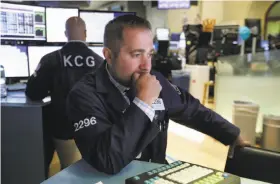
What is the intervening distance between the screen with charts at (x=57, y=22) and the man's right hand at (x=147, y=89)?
2.04 meters

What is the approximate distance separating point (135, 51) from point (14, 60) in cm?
191

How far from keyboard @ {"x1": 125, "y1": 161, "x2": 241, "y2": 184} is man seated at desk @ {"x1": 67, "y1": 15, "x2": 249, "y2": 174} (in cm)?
16

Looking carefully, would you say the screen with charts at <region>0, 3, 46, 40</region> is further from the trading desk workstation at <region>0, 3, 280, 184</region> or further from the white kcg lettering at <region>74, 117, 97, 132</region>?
the white kcg lettering at <region>74, 117, 97, 132</region>

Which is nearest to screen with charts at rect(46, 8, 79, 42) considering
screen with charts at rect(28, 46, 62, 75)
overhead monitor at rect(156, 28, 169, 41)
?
screen with charts at rect(28, 46, 62, 75)

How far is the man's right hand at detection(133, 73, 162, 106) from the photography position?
105 cm

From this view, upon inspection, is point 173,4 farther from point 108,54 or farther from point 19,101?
point 108,54

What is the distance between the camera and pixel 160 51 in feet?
24.3

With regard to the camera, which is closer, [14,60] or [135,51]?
[135,51]

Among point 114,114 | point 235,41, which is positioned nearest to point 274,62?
point 235,41

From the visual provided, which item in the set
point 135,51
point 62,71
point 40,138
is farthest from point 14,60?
point 135,51

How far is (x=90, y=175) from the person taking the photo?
990 mm

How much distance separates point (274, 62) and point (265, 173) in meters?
3.47

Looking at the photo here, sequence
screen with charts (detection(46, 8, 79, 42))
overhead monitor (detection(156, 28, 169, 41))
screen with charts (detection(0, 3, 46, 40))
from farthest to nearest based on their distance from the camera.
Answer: overhead monitor (detection(156, 28, 169, 41)) < screen with charts (detection(46, 8, 79, 42)) < screen with charts (detection(0, 3, 46, 40))

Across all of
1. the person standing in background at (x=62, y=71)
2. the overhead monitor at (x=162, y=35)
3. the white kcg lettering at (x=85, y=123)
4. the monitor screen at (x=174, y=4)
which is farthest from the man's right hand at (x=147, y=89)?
the monitor screen at (x=174, y=4)
